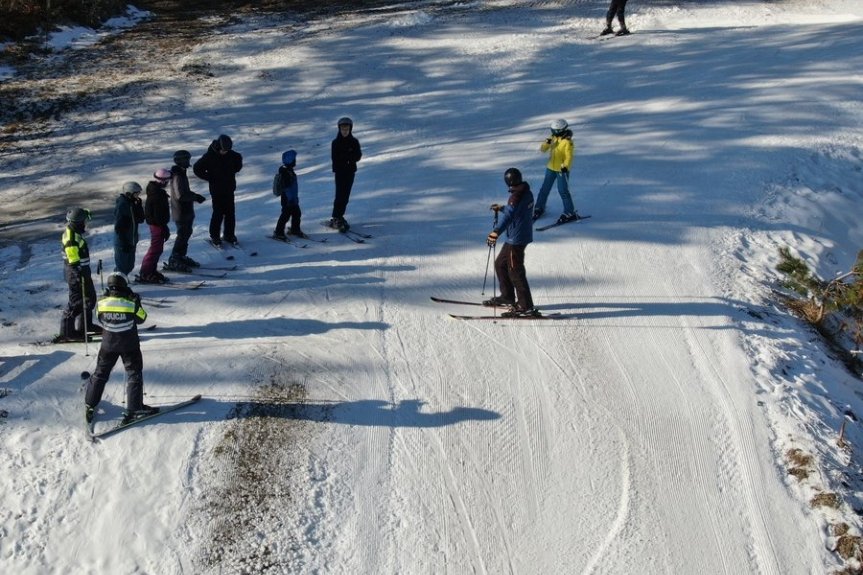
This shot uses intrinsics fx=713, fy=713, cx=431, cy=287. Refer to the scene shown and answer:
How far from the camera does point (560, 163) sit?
11367mm

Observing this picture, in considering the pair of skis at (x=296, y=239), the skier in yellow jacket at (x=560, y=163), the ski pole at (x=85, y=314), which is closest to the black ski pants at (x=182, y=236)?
the pair of skis at (x=296, y=239)

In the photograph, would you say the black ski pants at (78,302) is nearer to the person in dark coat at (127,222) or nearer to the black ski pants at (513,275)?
the person in dark coat at (127,222)

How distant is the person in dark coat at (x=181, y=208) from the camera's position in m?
9.75

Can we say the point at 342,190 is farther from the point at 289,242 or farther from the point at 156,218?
the point at 156,218

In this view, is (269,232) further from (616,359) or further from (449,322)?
(616,359)

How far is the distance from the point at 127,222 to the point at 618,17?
59.9ft

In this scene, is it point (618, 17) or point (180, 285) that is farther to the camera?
point (618, 17)

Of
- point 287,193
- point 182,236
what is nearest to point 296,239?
point 287,193

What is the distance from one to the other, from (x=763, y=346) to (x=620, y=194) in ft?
16.1

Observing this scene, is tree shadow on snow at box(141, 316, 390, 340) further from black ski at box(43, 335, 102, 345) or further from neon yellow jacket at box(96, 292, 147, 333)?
neon yellow jacket at box(96, 292, 147, 333)

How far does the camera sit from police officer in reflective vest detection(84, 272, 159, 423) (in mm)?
6848

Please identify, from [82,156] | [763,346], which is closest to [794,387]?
[763,346]

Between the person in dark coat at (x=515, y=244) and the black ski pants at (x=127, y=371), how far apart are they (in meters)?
4.27

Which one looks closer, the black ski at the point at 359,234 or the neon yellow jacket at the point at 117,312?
the neon yellow jacket at the point at 117,312
